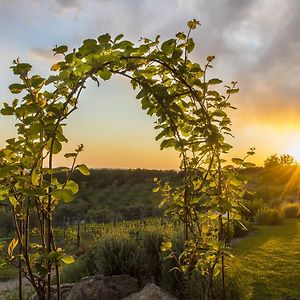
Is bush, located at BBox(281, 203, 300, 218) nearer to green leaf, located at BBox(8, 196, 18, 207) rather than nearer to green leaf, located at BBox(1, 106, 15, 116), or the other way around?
green leaf, located at BBox(8, 196, 18, 207)

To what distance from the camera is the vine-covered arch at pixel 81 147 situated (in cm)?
199

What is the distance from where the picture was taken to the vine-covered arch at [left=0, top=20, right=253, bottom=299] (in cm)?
199

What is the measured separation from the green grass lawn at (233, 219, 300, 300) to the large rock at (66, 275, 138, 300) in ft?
5.38

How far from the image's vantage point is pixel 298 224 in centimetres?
1436

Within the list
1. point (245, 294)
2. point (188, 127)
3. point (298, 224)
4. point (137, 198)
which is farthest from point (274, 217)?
point (137, 198)

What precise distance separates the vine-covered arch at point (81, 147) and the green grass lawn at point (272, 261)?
3678 millimetres

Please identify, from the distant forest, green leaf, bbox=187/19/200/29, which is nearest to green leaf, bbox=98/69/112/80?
green leaf, bbox=187/19/200/29

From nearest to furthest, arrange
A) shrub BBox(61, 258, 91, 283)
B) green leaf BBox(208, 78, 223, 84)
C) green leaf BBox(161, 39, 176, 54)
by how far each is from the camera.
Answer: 1. green leaf BBox(161, 39, 176, 54)
2. green leaf BBox(208, 78, 223, 84)
3. shrub BBox(61, 258, 91, 283)

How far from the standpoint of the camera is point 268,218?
15.0 meters

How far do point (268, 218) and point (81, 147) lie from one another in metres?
13.7

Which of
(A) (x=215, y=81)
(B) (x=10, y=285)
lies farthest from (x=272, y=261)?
(A) (x=215, y=81)

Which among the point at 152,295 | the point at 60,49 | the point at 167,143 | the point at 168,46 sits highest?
the point at 168,46

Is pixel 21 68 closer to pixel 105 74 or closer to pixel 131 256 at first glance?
pixel 105 74

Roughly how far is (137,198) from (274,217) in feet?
85.2
